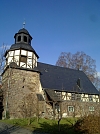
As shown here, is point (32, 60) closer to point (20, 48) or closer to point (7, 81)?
point (20, 48)

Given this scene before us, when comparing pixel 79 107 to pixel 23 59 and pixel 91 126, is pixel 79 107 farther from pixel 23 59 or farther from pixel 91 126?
pixel 91 126

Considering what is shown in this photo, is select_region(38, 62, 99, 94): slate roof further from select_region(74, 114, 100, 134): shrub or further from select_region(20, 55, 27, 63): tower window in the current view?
select_region(74, 114, 100, 134): shrub

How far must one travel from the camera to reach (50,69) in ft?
86.2

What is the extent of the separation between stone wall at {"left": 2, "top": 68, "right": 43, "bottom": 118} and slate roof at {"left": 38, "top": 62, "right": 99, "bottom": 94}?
93.0 inches

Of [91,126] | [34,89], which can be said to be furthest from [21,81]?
[91,126]

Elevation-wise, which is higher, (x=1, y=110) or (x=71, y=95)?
(x=71, y=95)

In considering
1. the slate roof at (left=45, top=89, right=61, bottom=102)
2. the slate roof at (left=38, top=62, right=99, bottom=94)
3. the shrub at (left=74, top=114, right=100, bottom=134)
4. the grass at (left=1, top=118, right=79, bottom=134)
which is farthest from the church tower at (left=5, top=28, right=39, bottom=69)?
the shrub at (left=74, top=114, right=100, bottom=134)

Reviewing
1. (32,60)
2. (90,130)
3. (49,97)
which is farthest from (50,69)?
(90,130)

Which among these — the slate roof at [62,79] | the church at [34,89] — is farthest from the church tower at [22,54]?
the slate roof at [62,79]

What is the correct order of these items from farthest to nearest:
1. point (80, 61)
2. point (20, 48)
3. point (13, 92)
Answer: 1. point (80, 61)
2. point (20, 48)
3. point (13, 92)

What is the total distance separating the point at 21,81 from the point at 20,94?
184cm

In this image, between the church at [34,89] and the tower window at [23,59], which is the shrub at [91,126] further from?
the tower window at [23,59]

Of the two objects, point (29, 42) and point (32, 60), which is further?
point (29, 42)

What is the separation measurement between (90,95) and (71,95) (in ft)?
14.8
